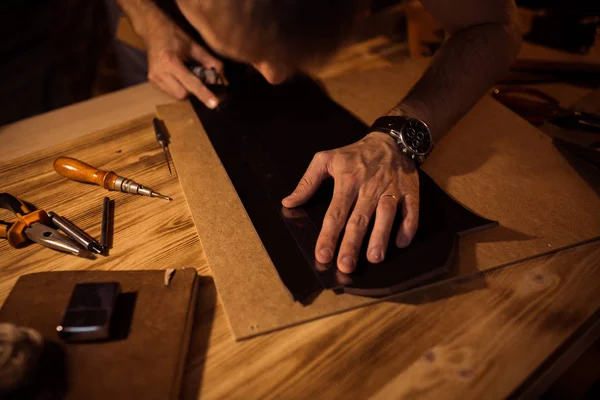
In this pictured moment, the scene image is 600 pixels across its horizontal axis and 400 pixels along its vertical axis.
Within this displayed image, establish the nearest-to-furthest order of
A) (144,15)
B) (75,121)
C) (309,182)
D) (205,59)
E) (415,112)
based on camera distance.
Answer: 1. (309,182)
2. (415,112)
3. (75,121)
4. (205,59)
5. (144,15)

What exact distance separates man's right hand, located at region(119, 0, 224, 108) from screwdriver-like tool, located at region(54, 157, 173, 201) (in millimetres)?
325

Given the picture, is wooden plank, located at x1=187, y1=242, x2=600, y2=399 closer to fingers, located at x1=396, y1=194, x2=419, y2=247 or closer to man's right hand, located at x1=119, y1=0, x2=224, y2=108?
→ fingers, located at x1=396, y1=194, x2=419, y2=247

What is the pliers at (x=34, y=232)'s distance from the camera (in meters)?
0.73

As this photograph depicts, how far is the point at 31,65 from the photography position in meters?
1.41

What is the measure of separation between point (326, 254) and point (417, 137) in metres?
0.37

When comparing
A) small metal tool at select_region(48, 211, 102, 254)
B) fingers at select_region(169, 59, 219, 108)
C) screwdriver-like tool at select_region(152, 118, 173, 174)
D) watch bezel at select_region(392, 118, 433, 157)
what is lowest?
small metal tool at select_region(48, 211, 102, 254)

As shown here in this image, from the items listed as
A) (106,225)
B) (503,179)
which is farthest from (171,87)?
(503,179)

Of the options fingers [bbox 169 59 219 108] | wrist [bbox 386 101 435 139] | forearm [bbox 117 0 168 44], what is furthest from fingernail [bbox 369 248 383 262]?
forearm [bbox 117 0 168 44]

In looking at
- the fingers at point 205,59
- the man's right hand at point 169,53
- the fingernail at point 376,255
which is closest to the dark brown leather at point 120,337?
the fingernail at point 376,255

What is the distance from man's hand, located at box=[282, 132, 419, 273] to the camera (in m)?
0.69

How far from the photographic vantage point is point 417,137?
89cm

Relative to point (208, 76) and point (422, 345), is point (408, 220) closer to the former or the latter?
point (422, 345)

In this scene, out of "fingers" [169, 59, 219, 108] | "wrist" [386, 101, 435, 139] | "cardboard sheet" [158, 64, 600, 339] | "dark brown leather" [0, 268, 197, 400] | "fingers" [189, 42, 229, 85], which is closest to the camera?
"dark brown leather" [0, 268, 197, 400]

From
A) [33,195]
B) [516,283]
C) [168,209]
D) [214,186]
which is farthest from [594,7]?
[33,195]
